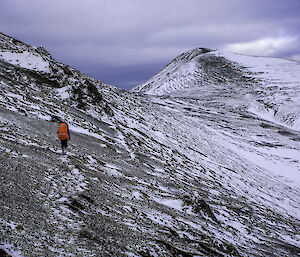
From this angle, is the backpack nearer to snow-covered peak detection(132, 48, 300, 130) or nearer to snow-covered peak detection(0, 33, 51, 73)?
snow-covered peak detection(0, 33, 51, 73)

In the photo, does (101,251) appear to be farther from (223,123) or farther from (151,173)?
(223,123)

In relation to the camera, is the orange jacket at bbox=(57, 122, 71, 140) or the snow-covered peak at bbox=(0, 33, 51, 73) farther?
the snow-covered peak at bbox=(0, 33, 51, 73)

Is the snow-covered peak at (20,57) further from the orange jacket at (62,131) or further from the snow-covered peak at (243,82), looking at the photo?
the snow-covered peak at (243,82)

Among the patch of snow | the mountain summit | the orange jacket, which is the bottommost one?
the mountain summit

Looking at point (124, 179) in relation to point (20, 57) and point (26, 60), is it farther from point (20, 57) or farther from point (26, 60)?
point (20, 57)

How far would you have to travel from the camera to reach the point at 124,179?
53.6 feet

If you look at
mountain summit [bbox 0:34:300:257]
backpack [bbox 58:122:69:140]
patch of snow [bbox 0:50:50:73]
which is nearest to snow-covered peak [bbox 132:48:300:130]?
mountain summit [bbox 0:34:300:257]

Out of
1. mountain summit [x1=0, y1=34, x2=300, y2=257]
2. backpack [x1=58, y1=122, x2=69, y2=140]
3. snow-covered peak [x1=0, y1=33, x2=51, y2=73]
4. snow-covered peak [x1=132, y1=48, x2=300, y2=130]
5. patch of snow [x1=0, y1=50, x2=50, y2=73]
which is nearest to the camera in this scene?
mountain summit [x1=0, y1=34, x2=300, y2=257]

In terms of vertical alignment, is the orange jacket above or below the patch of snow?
below

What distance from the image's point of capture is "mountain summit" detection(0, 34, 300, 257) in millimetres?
9938

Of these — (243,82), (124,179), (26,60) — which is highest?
(243,82)

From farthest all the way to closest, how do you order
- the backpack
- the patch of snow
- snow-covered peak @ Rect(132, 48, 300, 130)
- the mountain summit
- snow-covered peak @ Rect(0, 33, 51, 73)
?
snow-covered peak @ Rect(132, 48, 300, 130)
snow-covered peak @ Rect(0, 33, 51, 73)
the patch of snow
the backpack
the mountain summit

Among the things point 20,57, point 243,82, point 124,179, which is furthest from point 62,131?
point 243,82

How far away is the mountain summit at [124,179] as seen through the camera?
32.6 ft
